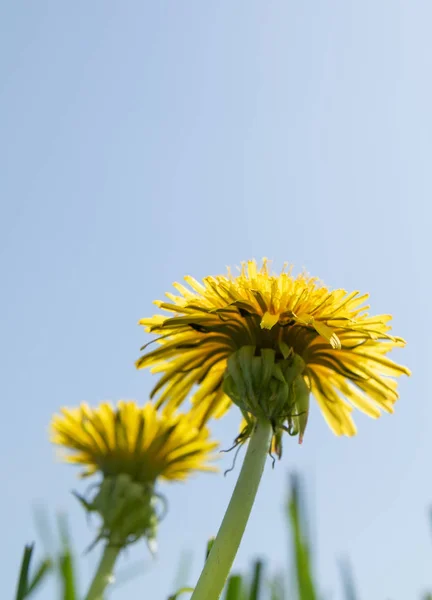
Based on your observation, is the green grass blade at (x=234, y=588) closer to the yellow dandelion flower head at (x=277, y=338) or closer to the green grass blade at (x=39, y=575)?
the green grass blade at (x=39, y=575)

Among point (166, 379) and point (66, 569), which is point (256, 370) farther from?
point (66, 569)

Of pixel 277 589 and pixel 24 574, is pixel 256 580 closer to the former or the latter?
pixel 277 589

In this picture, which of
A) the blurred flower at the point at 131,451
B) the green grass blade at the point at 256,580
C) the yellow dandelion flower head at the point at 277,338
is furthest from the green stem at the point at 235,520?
the blurred flower at the point at 131,451

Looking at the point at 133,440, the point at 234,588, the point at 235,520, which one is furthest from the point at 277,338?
the point at 133,440

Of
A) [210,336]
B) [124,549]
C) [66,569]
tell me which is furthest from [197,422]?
[66,569]

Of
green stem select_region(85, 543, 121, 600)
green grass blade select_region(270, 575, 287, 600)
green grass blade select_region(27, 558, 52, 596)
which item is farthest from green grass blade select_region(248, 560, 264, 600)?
green stem select_region(85, 543, 121, 600)

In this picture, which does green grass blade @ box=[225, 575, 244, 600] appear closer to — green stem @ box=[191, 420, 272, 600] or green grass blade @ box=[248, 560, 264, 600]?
green grass blade @ box=[248, 560, 264, 600]
